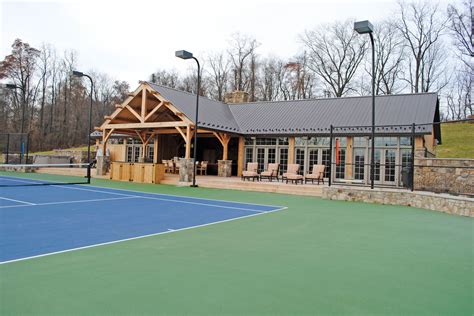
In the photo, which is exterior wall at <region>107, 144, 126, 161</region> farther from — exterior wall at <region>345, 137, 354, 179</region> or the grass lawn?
the grass lawn

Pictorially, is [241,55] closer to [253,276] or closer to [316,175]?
[316,175]

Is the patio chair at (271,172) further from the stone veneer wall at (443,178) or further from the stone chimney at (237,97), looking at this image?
the stone chimney at (237,97)

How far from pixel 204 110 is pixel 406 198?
13.0 m

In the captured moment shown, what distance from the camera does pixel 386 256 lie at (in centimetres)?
541

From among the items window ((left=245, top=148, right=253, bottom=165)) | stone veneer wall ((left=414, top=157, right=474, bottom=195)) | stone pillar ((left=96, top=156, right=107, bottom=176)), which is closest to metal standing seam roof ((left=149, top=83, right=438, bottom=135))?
window ((left=245, top=148, right=253, bottom=165))

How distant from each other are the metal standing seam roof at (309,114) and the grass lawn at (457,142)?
10940 millimetres

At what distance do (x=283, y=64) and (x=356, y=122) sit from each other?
2482 centimetres

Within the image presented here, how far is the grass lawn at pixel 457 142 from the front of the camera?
27.6 m

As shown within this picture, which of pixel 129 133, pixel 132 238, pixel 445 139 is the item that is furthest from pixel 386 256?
pixel 445 139

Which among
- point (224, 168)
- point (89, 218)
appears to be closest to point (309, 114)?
point (224, 168)

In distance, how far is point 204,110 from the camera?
70.9 feet

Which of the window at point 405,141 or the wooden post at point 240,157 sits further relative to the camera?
the wooden post at point 240,157

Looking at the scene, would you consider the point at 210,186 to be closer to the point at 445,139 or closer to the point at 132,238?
the point at 132,238

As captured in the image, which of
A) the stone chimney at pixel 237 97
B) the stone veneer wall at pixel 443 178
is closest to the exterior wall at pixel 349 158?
the stone veneer wall at pixel 443 178
